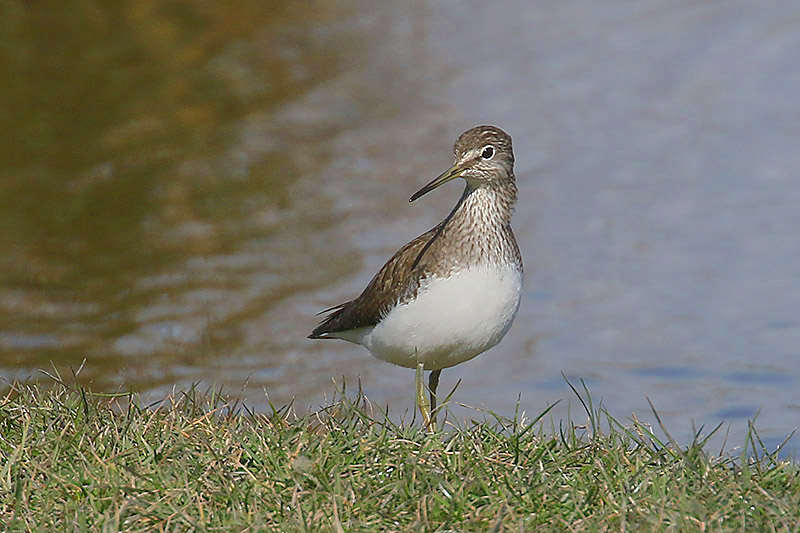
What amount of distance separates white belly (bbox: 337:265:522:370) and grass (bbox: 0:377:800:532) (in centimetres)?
62

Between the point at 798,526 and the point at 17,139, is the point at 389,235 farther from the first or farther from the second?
the point at 798,526

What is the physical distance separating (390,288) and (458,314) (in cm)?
49

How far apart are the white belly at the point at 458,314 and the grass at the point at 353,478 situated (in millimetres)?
624

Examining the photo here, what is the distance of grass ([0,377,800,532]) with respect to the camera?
3.99 meters

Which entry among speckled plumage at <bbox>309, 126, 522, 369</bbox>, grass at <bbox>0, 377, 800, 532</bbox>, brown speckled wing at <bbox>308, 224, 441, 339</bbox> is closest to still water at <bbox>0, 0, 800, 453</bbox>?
brown speckled wing at <bbox>308, 224, 441, 339</bbox>

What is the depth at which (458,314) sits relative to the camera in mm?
5371

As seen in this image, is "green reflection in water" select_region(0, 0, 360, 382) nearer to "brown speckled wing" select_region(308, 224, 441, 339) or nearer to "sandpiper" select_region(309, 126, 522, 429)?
"brown speckled wing" select_region(308, 224, 441, 339)

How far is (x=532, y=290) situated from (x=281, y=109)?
13.4 ft

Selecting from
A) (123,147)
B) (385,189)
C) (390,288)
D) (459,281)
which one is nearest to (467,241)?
(459,281)

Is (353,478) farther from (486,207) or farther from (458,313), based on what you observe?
(486,207)

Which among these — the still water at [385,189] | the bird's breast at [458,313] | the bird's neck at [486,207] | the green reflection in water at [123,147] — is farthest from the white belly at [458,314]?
the green reflection in water at [123,147]

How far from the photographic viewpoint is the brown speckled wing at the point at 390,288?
563 centimetres

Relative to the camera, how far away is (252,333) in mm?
8812

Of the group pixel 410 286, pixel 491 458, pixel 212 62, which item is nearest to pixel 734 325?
pixel 410 286
